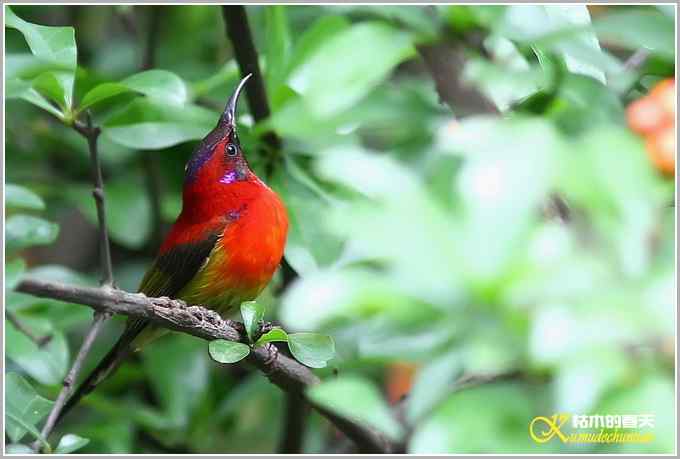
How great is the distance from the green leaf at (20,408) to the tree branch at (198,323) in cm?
33

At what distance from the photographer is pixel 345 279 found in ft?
3.00

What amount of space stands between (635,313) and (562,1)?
36.5 inches

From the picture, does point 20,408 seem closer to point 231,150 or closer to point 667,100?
point 231,150

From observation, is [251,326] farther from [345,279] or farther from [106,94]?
[345,279]

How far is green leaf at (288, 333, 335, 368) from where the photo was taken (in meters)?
1.98

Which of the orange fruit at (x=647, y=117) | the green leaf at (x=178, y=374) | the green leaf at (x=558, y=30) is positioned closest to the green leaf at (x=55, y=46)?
the green leaf at (x=558, y=30)

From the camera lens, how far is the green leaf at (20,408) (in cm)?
200

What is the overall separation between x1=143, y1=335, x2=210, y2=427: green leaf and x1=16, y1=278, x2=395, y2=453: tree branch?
121cm

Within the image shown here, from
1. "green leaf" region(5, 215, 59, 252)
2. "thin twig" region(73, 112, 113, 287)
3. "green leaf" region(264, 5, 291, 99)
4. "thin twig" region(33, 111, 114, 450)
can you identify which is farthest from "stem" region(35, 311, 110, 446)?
"green leaf" region(264, 5, 291, 99)

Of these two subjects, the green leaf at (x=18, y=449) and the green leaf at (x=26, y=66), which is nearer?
the green leaf at (x=26, y=66)

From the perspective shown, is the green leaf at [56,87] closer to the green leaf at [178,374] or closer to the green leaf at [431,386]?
the green leaf at [431,386]

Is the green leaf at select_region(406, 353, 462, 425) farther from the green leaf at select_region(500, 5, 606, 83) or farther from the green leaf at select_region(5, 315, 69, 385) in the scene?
the green leaf at select_region(5, 315, 69, 385)

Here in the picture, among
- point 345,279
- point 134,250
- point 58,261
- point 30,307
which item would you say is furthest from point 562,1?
point 58,261

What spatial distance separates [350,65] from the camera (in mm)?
1067
